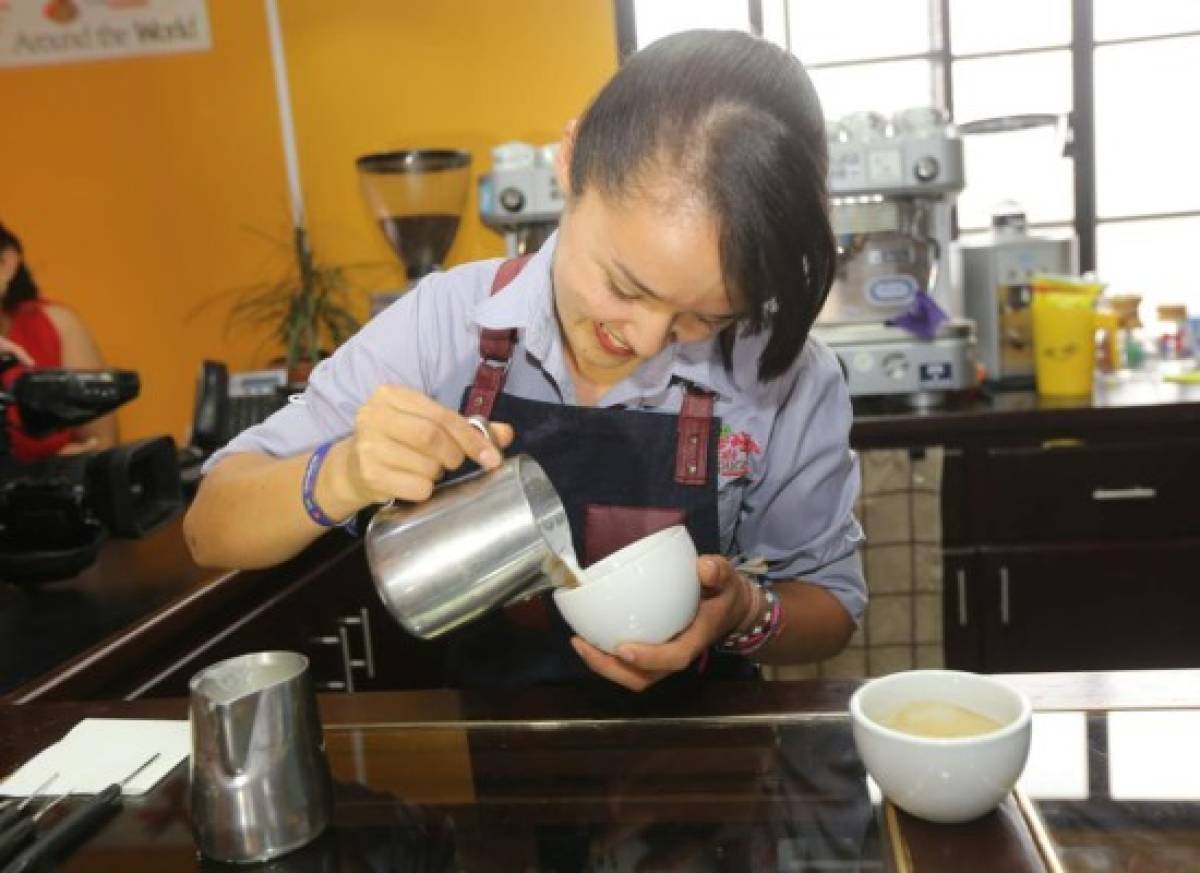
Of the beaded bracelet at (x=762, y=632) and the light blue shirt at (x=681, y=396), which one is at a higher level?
the light blue shirt at (x=681, y=396)

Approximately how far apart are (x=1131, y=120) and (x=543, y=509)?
132 inches

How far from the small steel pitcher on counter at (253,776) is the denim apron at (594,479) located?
0.44 metres

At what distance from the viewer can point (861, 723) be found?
751mm

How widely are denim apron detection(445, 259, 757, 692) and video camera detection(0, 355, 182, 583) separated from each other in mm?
512

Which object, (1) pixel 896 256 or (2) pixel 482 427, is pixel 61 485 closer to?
(2) pixel 482 427

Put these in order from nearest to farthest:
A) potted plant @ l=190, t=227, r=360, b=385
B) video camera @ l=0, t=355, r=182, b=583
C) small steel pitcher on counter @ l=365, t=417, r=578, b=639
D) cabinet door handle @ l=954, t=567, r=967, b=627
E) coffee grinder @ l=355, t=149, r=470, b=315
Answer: small steel pitcher on counter @ l=365, t=417, r=578, b=639, video camera @ l=0, t=355, r=182, b=583, cabinet door handle @ l=954, t=567, r=967, b=627, coffee grinder @ l=355, t=149, r=470, b=315, potted plant @ l=190, t=227, r=360, b=385

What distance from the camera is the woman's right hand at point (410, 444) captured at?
2.80 ft

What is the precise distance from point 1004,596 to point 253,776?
2207 mm

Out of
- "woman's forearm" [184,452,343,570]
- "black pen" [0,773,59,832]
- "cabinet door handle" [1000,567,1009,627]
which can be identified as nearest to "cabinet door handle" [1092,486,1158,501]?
"cabinet door handle" [1000,567,1009,627]

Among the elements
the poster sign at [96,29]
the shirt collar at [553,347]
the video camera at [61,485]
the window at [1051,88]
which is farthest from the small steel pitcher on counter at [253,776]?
the poster sign at [96,29]

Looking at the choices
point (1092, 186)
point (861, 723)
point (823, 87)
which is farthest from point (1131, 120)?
point (861, 723)

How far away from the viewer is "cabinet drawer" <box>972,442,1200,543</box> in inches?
98.6

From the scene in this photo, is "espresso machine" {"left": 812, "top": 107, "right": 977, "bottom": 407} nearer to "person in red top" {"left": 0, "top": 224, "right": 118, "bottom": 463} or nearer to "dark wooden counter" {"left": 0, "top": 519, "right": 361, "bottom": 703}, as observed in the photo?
"dark wooden counter" {"left": 0, "top": 519, "right": 361, "bottom": 703}

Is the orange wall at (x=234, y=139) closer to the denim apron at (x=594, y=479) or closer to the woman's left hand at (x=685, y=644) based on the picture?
the denim apron at (x=594, y=479)
